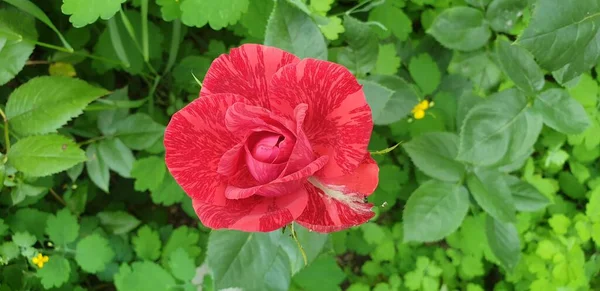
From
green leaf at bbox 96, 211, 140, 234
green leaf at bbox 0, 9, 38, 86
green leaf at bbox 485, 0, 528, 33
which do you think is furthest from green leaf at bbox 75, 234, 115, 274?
green leaf at bbox 485, 0, 528, 33

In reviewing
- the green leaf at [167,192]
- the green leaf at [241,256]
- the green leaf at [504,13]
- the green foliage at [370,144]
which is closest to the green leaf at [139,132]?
the green foliage at [370,144]

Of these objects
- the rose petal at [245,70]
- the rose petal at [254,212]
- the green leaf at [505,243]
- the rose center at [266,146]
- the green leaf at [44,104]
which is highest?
the rose petal at [245,70]

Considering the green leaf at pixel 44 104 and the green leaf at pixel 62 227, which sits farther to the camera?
the green leaf at pixel 62 227

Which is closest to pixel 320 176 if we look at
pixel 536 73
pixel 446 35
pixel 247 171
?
pixel 247 171

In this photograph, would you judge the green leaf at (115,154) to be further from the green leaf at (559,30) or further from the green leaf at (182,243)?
the green leaf at (559,30)

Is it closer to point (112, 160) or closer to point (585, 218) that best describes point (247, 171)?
point (112, 160)

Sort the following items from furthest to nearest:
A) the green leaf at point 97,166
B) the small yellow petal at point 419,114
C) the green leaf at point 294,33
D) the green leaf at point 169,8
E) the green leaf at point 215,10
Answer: the small yellow petal at point 419,114 → the green leaf at point 97,166 → the green leaf at point 169,8 → the green leaf at point 215,10 → the green leaf at point 294,33
